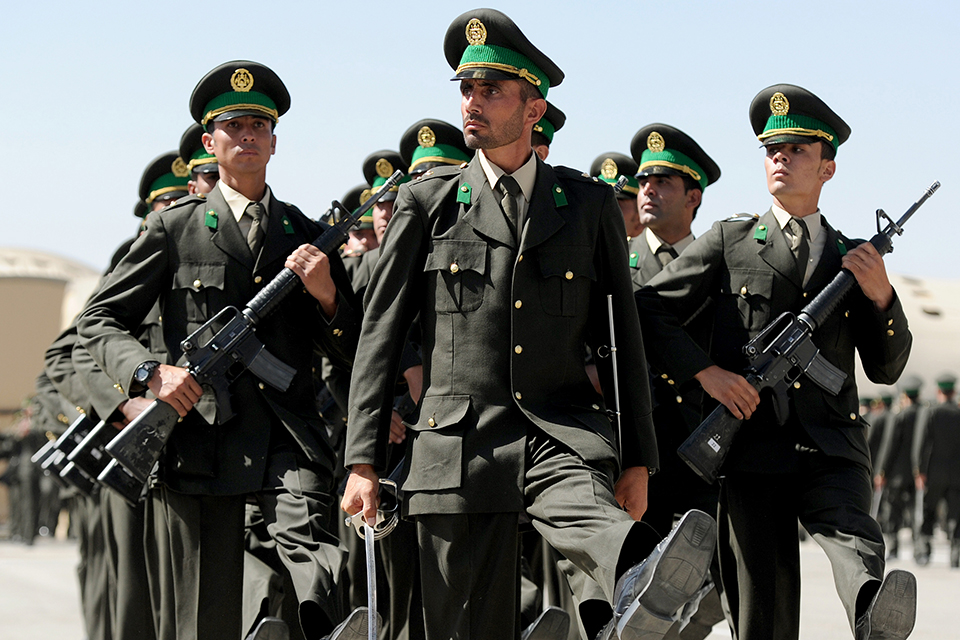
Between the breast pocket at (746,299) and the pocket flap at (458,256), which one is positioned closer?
the pocket flap at (458,256)

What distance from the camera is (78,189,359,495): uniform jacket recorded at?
6.06 metres

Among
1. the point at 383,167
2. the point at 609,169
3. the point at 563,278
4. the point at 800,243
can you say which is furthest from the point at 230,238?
the point at 609,169

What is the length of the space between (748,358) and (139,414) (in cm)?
269


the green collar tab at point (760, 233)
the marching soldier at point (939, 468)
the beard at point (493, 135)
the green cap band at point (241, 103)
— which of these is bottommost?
the marching soldier at point (939, 468)

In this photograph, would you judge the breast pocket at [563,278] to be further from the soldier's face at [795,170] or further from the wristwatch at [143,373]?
the wristwatch at [143,373]

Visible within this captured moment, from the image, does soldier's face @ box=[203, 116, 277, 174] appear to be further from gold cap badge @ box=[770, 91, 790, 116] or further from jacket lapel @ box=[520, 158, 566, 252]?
gold cap badge @ box=[770, 91, 790, 116]

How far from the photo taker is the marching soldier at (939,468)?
19.0 meters

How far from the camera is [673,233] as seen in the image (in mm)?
8125

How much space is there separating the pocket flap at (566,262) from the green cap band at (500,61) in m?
0.64

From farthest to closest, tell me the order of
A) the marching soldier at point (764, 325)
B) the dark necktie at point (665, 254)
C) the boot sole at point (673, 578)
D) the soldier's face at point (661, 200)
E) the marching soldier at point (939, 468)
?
the marching soldier at point (939, 468) → the soldier's face at point (661, 200) → the dark necktie at point (665, 254) → the marching soldier at point (764, 325) → the boot sole at point (673, 578)

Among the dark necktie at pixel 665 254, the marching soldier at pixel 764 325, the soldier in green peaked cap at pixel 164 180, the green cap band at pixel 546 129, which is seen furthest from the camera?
the soldier in green peaked cap at pixel 164 180

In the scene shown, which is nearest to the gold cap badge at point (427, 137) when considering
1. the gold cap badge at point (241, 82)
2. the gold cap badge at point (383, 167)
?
the gold cap badge at point (383, 167)

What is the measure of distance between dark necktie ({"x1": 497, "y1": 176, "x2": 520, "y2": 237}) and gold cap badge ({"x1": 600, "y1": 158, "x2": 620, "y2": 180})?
14.4ft

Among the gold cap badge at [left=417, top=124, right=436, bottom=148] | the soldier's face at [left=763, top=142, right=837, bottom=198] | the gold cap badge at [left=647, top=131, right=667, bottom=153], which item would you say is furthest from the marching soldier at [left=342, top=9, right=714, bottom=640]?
the gold cap badge at [left=417, top=124, right=436, bottom=148]
